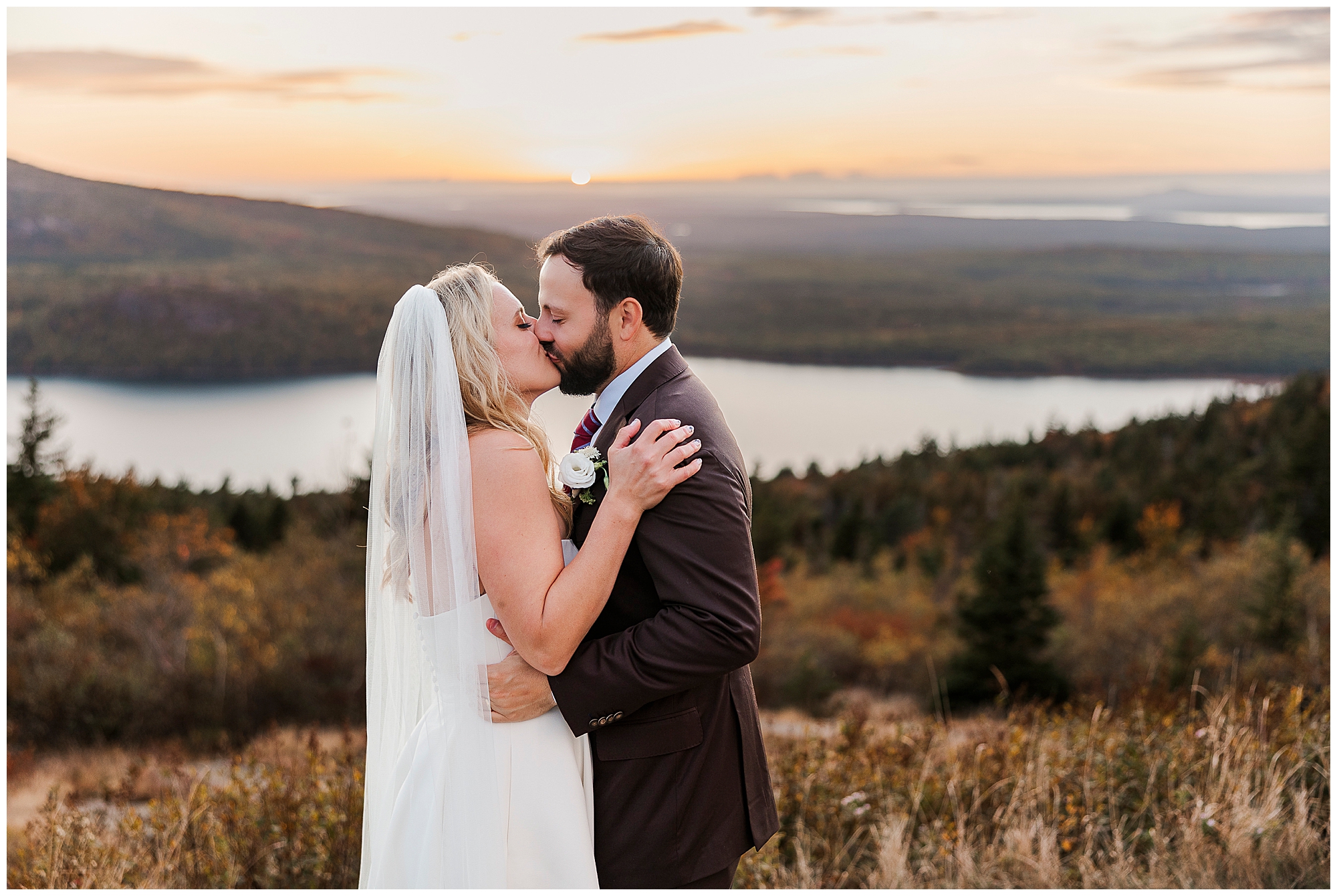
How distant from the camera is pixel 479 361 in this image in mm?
2537

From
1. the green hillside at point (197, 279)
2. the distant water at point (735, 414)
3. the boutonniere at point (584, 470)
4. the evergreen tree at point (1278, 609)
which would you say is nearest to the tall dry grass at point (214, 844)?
the boutonniere at point (584, 470)

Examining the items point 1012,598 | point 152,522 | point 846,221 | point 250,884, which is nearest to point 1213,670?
point 1012,598

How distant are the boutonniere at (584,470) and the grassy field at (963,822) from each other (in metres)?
2.23

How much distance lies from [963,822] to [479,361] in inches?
126

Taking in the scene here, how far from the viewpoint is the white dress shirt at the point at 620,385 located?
2.47 m

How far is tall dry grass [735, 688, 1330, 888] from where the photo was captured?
378cm

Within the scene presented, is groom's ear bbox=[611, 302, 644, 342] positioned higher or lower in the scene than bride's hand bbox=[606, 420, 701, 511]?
higher

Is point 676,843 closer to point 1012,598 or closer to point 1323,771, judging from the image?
point 1323,771

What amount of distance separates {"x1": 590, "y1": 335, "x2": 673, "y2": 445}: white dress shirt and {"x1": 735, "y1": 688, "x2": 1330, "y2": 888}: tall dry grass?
2314mm

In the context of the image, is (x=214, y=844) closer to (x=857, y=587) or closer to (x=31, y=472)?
(x=31, y=472)

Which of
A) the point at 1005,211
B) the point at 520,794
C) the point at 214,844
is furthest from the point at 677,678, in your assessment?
the point at 1005,211

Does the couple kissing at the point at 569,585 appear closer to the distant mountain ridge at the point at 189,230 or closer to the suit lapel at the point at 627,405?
the suit lapel at the point at 627,405

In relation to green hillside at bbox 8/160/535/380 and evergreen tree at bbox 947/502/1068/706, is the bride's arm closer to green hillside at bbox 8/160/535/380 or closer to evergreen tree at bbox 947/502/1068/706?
evergreen tree at bbox 947/502/1068/706

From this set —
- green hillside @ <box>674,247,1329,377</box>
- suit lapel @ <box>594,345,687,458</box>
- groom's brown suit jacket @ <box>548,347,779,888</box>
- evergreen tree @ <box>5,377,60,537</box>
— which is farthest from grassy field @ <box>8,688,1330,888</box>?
green hillside @ <box>674,247,1329,377</box>
